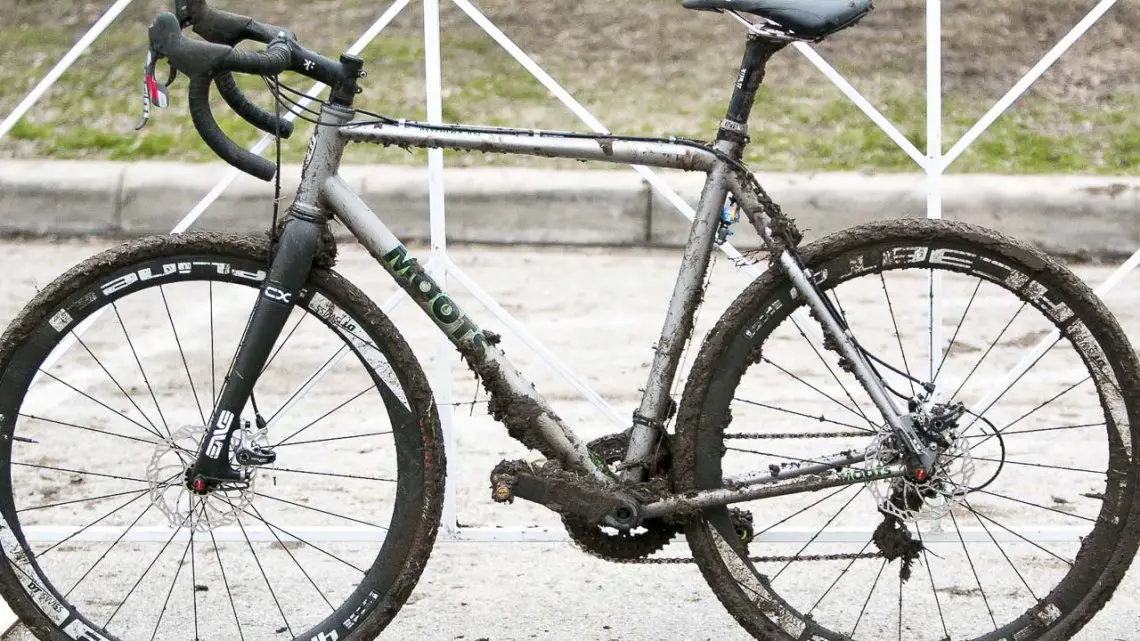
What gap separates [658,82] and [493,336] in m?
7.32

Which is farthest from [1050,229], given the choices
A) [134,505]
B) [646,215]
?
[134,505]

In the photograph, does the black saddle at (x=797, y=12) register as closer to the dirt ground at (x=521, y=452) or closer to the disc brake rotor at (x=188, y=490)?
the disc brake rotor at (x=188, y=490)

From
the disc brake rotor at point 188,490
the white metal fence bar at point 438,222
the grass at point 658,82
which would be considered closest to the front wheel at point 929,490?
the white metal fence bar at point 438,222

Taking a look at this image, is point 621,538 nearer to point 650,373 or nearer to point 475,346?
point 650,373

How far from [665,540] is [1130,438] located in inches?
37.7

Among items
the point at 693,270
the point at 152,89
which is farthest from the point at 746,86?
the point at 152,89

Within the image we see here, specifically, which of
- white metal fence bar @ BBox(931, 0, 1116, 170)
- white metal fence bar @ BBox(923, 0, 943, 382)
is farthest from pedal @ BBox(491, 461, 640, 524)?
white metal fence bar @ BBox(931, 0, 1116, 170)

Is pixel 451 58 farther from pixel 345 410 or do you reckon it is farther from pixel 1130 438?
pixel 1130 438

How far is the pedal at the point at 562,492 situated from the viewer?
300cm

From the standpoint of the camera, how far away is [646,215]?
8430 millimetres

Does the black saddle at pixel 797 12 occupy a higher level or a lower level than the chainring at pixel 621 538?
higher

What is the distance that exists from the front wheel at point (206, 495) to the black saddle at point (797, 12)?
93 cm

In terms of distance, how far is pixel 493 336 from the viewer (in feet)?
10.0

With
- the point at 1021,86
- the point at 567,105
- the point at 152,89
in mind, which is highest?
the point at 1021,86
